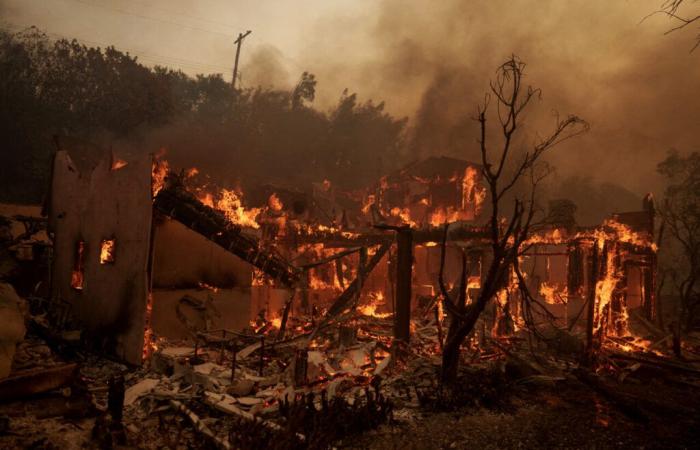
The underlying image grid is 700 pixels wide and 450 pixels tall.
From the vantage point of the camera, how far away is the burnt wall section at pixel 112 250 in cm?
1128

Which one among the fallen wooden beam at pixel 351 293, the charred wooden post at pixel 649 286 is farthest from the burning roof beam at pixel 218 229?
the charred wooden post at pixel 649 286

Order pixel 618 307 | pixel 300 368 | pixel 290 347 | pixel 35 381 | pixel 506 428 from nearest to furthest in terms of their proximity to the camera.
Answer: pixel 35 381, pixel 506 428, pixel 300 368, pixel 290 347, pixel 618 307

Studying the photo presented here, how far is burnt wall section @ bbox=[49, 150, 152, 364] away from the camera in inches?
444

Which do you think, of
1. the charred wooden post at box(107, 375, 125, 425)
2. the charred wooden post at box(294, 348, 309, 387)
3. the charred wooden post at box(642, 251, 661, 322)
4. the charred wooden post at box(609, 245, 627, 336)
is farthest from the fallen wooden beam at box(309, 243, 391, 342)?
the charred wooden post at box(642, 251, 661, 322)

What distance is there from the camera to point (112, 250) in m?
12.2

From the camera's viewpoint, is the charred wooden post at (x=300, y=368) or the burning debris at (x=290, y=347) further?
the charred wooden post at (x=300, y=368)

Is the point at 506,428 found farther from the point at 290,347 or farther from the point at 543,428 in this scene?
the point at 290,347

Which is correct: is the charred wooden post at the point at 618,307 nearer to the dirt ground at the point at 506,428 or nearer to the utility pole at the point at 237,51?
the dirt ground at the point at 506,428

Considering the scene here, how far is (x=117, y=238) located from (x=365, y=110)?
4829 centimetres

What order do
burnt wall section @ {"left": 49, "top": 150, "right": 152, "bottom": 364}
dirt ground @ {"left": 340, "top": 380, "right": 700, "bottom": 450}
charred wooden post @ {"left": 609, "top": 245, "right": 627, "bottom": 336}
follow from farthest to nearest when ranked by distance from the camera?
charred wooden post @ {"left": 609, "top": 245, "right": 627, "bottom": 336}, burnt wall section @ {"left": 49, "top": 150, "right": 152, "bottom": 364}, dirt ground @ {"left": 340, "top": 380, "right": 700, "bottom": 450}

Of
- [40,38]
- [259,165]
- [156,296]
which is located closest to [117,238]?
[156,296]

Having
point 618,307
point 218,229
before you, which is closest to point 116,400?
point 218,229

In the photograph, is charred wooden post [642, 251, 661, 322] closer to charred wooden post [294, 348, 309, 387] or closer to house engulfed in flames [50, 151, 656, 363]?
house engulfed in flames [50, 151, 656, 363]

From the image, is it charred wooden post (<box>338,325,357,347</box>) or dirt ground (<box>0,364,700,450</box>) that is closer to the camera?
dirt ground (<box>0,364,700,450</box>)
